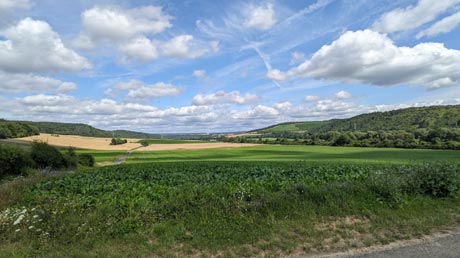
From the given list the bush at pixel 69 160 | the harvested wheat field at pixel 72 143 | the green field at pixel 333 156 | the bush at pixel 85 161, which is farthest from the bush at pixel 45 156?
the harvested wheat field at pixel 72 143

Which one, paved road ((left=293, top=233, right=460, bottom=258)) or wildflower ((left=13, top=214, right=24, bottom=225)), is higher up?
wildflower ((left=13, top=214, right=24, bottom=225))

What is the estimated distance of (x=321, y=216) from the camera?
24.8 feet

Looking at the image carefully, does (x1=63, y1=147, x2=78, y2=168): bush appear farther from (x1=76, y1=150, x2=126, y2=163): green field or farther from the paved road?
the paved road

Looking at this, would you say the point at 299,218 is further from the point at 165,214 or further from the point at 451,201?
the point at 451,201

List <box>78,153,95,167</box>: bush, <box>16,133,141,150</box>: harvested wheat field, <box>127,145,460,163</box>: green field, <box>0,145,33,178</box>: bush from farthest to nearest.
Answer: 1. <box>16,133,141,150</box>: harvested wheat field
2. <box>78,153,95,167</box>: bush
3. <box>127,145,460,163</box>: green field
4. <box>0,145,33,178</box>: bush

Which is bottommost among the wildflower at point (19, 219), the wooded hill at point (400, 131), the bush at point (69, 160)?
the bush at point (69, 160)

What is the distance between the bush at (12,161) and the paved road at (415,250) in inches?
1261

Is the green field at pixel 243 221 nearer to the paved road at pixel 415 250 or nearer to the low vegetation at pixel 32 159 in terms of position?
the paved road at pixel 415 250

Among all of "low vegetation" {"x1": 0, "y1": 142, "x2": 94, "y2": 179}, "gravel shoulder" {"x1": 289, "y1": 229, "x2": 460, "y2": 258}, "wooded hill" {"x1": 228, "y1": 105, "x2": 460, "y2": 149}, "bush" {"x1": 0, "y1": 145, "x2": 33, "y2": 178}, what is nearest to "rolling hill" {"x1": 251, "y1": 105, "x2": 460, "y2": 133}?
"wooded hill" {"x1": 228, "y1": 105, "x2": 460, "y2": 149}

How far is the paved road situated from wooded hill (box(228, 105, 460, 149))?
3196 inches

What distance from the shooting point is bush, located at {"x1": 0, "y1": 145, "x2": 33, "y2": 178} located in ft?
87.6

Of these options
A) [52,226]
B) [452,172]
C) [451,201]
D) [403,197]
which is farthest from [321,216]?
[52,226]

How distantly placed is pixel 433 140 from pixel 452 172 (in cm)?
8421

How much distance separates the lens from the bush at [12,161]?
26.7 meters
